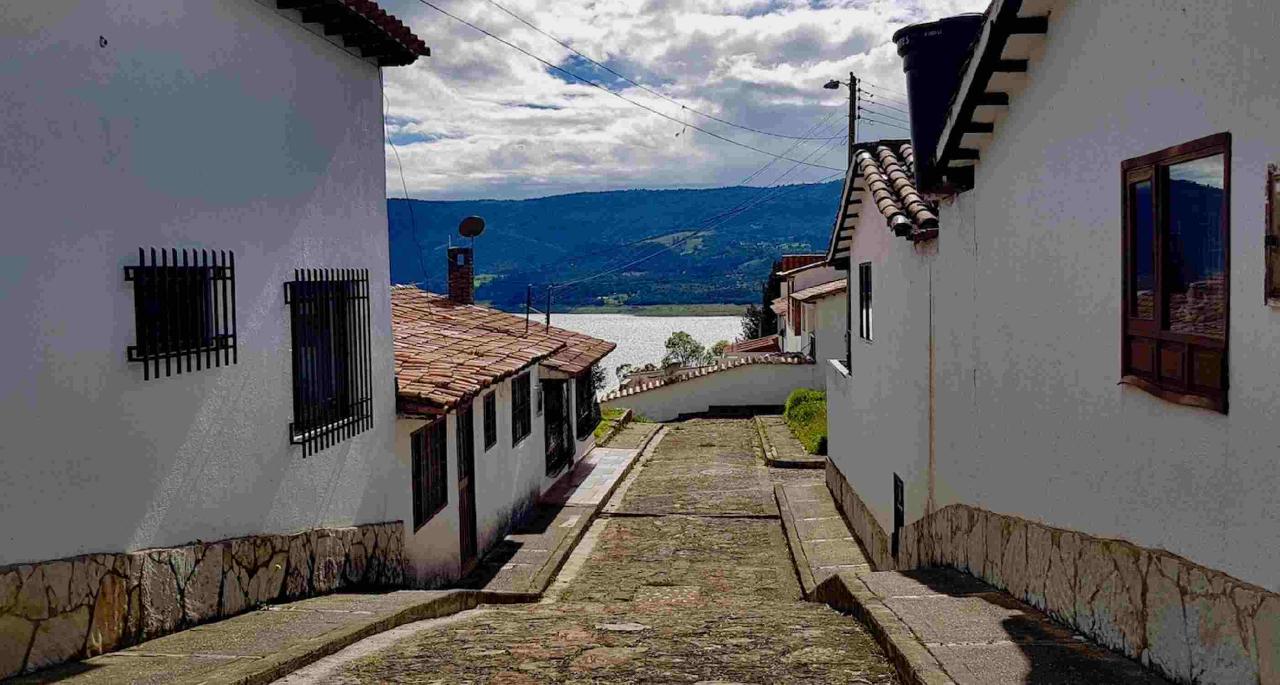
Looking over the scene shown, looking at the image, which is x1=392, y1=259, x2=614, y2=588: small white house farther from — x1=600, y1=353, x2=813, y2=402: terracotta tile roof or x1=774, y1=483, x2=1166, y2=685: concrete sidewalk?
x1=600, y1=353, x2=813, y2=402: terracotta tile roof

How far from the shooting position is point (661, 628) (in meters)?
8.55

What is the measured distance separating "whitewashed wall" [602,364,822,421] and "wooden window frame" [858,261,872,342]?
21.2 m

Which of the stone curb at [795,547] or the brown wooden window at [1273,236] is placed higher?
the brown wooden window at [1273,236]

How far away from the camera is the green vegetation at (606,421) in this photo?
99.4 feet

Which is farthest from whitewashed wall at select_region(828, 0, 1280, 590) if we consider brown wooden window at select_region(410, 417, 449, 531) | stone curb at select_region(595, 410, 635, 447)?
stone curb at select_region(595, 410, 635, 447)

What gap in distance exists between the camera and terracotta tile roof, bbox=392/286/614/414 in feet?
39.5

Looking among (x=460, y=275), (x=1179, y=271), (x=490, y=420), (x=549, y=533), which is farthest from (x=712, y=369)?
(x=1179, y=271)

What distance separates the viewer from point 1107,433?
6.65 meters

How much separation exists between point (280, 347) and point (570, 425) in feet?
46.5

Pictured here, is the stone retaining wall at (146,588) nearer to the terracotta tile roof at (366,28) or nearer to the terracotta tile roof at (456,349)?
the terracotta tile roof at (456,349)

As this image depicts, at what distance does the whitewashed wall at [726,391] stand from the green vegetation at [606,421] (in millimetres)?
2077

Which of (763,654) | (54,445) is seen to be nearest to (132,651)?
(54,445)

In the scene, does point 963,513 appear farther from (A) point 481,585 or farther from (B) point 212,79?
(B) point 212,79

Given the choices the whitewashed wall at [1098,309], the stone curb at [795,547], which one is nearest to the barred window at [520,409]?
the stone curb at [795,547]
